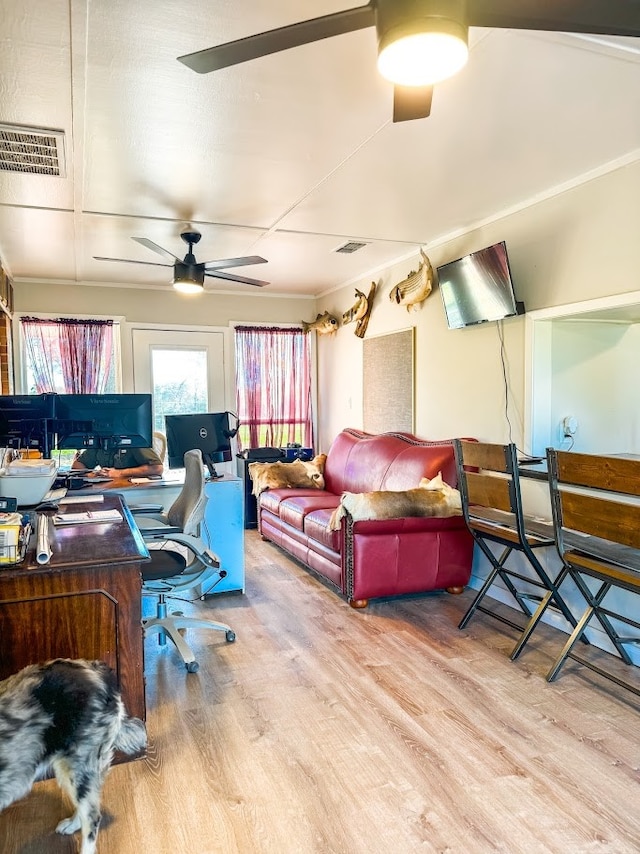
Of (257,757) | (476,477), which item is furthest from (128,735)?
(476,477)

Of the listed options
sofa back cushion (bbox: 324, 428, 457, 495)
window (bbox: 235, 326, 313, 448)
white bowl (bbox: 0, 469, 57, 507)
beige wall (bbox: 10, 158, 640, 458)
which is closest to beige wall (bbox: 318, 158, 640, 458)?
beige wall (bbox: 10, 158, 640, 458)

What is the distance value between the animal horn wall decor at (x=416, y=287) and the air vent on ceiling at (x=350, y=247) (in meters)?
0.47

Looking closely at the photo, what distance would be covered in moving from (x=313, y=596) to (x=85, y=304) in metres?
3.96

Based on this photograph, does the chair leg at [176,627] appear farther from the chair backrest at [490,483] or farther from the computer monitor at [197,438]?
the chair backrest at [490,483]

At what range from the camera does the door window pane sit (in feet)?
20.1

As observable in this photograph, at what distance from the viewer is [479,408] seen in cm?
400

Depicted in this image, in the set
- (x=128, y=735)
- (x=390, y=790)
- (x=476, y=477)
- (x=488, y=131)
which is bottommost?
(x=390, y=790)

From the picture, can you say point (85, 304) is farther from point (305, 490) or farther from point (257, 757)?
point (257, 757)

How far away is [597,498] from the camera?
2340mm

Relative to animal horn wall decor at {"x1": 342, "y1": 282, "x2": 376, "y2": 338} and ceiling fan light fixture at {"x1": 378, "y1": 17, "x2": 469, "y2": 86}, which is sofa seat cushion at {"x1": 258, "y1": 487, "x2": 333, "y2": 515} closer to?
animal horn wall decor at {"x1": 342, "y1": 282, "x2": 376, "y2": 338}

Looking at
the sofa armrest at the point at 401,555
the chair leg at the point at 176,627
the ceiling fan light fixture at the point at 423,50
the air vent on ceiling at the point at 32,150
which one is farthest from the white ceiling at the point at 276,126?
the chair leg at the point at 176,627

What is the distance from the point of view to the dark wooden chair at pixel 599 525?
2.20 meters

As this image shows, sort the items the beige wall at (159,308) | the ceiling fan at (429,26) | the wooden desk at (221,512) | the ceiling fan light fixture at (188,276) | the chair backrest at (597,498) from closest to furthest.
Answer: the ceiling fan at (429,26) → the chair backrest at (597,498) → the wooden desk at (221,512) → the ceiling fan light fixture at (188,276) → the beige wall at (159,308)

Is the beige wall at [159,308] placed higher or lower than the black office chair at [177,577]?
higher
